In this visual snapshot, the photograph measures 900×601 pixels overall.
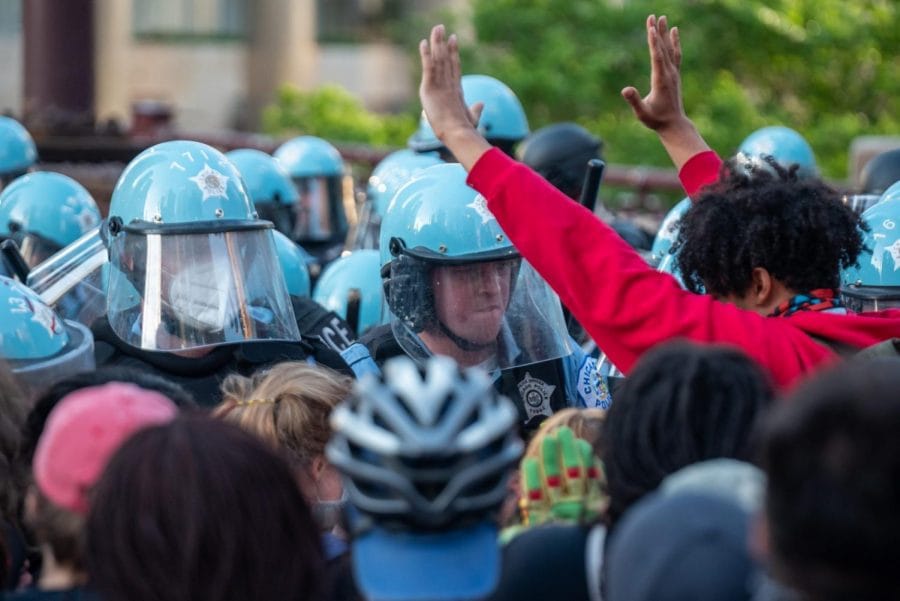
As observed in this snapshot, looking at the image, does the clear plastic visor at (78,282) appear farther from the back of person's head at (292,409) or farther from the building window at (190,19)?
the building window at (190,19)

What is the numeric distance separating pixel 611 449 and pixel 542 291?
197cm

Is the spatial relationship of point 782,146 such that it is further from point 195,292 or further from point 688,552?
point 688,552

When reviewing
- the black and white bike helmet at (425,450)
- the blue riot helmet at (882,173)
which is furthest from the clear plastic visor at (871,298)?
the black and white bike helmet at (425,450)

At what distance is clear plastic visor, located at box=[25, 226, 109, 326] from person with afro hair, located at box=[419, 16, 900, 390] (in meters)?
1.99

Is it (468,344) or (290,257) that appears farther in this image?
(290,257)

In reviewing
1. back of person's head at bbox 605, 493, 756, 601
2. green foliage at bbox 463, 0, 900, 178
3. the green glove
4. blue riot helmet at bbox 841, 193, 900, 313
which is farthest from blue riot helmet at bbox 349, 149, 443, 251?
green foliage at bbox 463, 0, 900, 178

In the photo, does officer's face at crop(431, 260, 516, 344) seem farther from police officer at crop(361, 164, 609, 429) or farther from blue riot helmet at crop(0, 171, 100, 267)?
blue riot helmet at crop(0, 171, 100, 267)

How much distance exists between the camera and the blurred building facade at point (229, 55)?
28.3 metres

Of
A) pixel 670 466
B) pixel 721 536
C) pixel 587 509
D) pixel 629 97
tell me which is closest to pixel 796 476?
pixel 721 536

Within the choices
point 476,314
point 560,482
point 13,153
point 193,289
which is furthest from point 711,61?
point 560,482

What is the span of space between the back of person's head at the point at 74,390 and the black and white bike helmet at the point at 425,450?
3.18ft

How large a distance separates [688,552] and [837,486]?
27 cm

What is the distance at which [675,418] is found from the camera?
249 cm

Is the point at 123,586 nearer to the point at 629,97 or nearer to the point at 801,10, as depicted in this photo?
the point at 629,97
